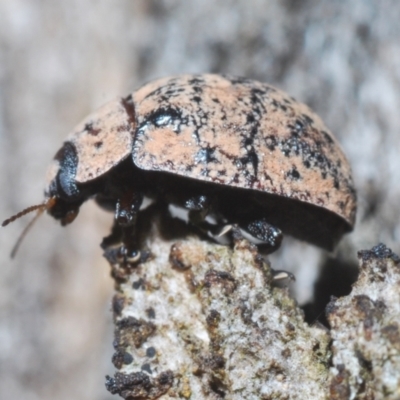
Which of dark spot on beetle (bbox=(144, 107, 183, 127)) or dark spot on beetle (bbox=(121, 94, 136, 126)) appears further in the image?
dark spot on beetle (bbox=(121, 94, 136, 126))

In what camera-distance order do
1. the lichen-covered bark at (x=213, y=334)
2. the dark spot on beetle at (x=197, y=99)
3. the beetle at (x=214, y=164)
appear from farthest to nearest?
the dark spot on beetle at (x=197, y=99)
the beetle at (x=214, y=164)
the lichen-covered bark at (x=213, y=334)

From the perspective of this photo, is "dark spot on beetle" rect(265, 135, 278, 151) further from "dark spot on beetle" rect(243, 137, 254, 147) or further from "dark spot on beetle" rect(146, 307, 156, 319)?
"dark spot on beetle" rect(146, 307, 156, 319)

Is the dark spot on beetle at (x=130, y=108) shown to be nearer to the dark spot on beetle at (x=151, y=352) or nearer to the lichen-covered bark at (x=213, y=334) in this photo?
the lichen-covered bark at (x=213, y=334)

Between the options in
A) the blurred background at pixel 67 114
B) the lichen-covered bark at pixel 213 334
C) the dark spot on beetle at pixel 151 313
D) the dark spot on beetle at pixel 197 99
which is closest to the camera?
the lichen-covered bark at pixel 213 334

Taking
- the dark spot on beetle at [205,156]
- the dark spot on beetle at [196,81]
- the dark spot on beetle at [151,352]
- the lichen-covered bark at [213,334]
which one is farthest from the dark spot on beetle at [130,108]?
the dark spot on beetle at [151,352]

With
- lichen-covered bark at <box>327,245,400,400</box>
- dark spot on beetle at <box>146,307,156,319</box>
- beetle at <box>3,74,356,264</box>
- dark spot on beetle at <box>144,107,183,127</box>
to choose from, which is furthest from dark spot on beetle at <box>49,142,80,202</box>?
lichen-covered bark at <box>327,245,400,400</box>

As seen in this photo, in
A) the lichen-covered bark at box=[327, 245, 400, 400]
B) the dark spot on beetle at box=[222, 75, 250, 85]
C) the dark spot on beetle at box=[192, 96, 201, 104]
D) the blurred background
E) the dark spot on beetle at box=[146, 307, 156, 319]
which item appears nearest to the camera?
the lichen-covered bark at box=[327, 245, 400, 400]

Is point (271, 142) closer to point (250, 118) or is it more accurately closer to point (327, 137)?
point (250, 118)
